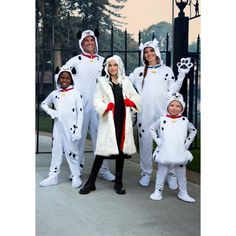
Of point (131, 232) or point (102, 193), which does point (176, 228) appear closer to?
point (131, 232)

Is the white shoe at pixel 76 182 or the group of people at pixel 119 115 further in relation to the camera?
the white shoe at pixel 76 182

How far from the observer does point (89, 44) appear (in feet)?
11.4

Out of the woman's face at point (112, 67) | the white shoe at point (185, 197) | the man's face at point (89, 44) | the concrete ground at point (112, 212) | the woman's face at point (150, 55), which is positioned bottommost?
the concrete ground at point (112, 212)

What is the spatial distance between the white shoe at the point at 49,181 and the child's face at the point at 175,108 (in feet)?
3.83

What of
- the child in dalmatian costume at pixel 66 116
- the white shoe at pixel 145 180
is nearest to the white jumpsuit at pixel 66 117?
the child in dalmatian costume at pixel 66 116

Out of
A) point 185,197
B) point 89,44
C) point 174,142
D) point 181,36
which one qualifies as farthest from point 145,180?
point 181,36

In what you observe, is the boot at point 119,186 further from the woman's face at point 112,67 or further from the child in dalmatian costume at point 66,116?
the woman's face at point 112,67

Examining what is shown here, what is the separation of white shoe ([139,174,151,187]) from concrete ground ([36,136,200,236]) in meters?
0.04

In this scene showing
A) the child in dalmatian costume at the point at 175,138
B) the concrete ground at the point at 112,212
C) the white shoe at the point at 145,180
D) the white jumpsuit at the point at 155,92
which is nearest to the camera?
the concrete ground at the point at 112,212

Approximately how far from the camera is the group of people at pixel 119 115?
9.77 ft

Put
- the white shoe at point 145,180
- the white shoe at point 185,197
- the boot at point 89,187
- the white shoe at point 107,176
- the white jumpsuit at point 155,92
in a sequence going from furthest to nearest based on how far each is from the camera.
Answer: the white shoe at point 107,176 < the white shoe at point 145,180 < the white jumpsuit at point 155,92 < the boot at point 89,187 < the white shoe at point 185,197

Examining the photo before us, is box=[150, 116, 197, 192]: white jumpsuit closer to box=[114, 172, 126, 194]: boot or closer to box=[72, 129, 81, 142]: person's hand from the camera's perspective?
box=[114, 172, 126, 194]: boot

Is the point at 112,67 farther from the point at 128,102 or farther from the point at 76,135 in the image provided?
the point at 76,135
